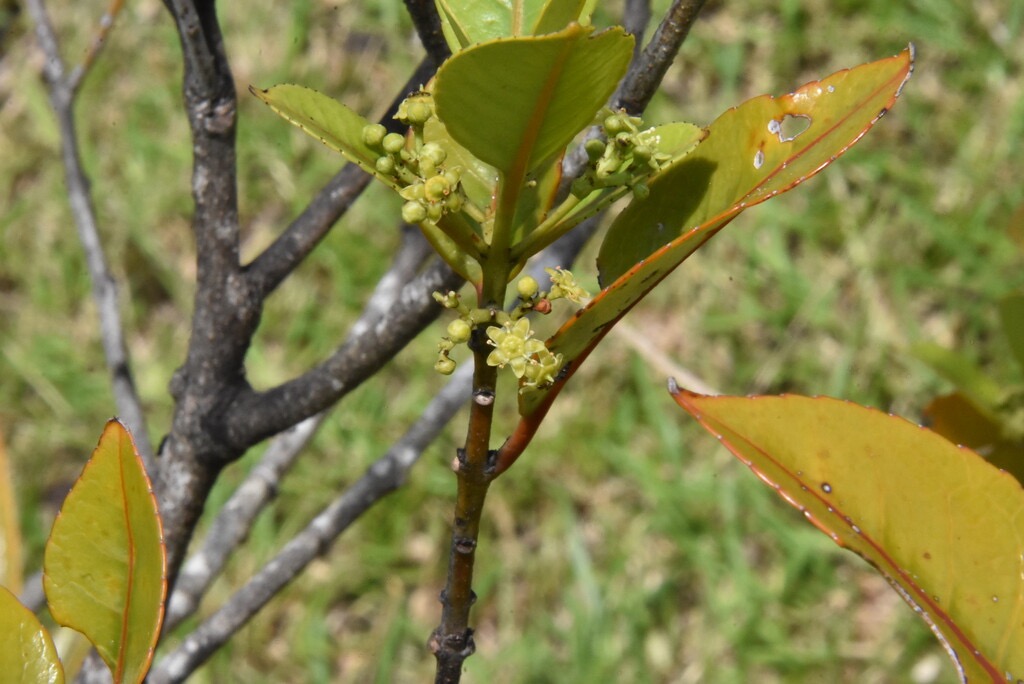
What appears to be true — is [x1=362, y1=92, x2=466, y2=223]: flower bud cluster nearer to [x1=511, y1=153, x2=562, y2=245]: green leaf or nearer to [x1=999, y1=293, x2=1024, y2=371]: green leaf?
[x1=511, y1=153, x2=562, y2=245]: green leaf

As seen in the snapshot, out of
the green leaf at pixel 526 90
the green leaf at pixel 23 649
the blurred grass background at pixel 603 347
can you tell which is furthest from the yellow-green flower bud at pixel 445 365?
the blurred grass background at pixel 603 347

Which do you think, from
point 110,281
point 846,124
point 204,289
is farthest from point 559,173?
point 110,281

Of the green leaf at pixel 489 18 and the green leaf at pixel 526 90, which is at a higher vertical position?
the green leaf at pixel 489 18

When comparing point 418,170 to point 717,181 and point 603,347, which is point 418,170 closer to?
point 717,181

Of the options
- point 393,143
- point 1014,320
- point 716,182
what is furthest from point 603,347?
point 393,143

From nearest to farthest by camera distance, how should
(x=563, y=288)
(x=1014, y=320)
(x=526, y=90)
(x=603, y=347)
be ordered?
(x=526, y=90)
(x=563, y=288)
(x=1014, y=320)
(x=603, y=347)

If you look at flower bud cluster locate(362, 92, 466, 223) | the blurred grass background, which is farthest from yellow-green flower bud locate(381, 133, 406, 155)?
the blurred grass background

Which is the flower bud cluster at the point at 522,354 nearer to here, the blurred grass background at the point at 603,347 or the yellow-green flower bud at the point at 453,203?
the yellow-green flower bud at the point at 453,203
